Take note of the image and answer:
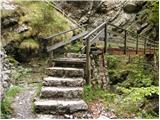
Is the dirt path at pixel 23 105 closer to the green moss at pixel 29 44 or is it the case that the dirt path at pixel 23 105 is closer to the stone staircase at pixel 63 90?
the stone staircase at pixel 63 90

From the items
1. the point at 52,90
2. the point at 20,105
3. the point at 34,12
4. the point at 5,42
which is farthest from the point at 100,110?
the point at 34,12

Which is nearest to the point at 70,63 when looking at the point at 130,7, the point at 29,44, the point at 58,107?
the point at 58,107

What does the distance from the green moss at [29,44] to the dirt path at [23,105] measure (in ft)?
10.6

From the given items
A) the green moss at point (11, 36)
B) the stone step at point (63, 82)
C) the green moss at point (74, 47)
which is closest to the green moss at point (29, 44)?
the green moss at point (11, 36)

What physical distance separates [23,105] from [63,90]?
1.03 metres

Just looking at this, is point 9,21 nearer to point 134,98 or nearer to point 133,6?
point 134,98

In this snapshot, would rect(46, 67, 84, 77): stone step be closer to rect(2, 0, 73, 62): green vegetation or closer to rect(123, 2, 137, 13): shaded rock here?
rect(2, 0, 73, 62): green vegetation

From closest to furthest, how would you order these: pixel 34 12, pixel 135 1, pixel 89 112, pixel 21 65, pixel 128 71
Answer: pixel 89 112 < pixel 21 65 < pixel 34 12 < pixel 128 71 < pixel 135 1

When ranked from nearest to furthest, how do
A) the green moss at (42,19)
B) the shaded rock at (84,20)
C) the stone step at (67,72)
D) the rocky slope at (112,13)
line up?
1. the stone step at (67,72)
2. the green moss at (42,19)
3. the rocky slope at (112,13)
4. the shaded rock at (84,20)

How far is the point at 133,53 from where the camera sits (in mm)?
12656

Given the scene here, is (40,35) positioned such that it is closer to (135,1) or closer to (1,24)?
(1,24)

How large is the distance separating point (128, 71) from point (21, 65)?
5.03 metres

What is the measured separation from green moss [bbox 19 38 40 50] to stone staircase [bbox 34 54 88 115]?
122 inches

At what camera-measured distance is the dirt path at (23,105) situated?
7009mm
